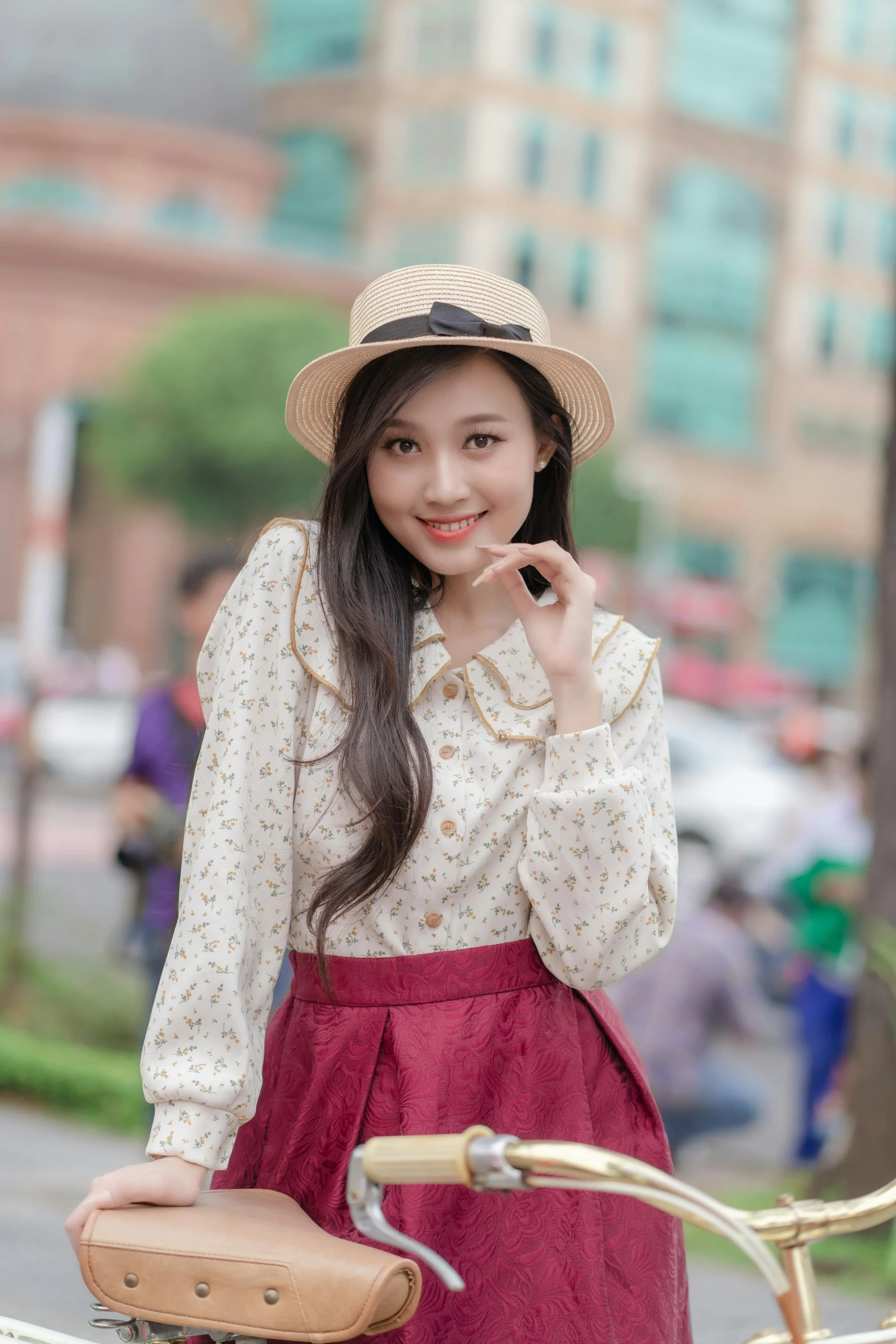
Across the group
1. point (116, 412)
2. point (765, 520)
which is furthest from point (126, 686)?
point (765, 520)

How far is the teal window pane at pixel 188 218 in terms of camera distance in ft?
125

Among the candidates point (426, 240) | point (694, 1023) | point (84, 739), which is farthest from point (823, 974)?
point (426, 240)

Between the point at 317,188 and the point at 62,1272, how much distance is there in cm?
4102

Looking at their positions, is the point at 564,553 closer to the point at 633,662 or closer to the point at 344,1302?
the point at 633,662

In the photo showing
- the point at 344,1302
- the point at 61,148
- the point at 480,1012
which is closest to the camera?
the point at 344,1302

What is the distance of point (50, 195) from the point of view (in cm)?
3803

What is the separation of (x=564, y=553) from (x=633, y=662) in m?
0.18

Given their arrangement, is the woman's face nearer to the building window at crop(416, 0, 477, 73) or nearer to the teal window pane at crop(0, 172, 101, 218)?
the teal window pane at crop(0, 172, 101, 218)

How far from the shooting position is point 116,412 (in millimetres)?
33219

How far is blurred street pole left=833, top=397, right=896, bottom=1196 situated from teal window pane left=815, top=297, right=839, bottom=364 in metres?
40.3

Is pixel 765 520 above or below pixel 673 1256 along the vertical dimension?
above

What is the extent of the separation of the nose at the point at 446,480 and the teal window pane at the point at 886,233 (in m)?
42.9

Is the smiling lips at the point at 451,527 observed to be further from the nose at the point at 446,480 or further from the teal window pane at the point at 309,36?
the teal window pane at the point at 309,36

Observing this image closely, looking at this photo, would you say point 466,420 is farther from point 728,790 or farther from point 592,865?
point 728,790
